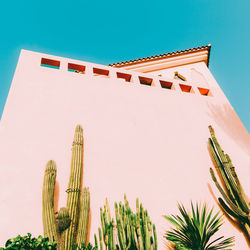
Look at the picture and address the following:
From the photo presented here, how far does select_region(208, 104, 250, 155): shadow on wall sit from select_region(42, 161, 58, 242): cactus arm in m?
4.73

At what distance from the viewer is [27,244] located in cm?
199

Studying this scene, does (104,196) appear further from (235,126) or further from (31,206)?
(235,126)

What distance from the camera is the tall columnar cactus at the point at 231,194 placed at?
404 centimetres

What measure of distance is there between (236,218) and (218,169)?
3.57ft

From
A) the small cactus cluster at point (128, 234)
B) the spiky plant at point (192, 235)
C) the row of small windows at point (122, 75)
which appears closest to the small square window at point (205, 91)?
the row of small windows at point (122, 75)

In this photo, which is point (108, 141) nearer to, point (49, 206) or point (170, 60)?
point (49, 206)

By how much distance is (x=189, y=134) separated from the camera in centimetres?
550

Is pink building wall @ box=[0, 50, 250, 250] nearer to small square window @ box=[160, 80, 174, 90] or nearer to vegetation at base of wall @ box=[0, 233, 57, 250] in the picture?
small square window @ box=[160, 80, 174, 90]

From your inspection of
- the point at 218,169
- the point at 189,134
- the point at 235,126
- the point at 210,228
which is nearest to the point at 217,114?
the point at 235,126

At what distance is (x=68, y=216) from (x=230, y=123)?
5267 millimetres

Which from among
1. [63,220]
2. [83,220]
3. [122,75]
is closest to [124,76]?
[122,75]

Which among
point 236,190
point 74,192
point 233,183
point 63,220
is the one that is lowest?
point 63,220

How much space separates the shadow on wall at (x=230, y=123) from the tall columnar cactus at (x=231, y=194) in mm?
1397

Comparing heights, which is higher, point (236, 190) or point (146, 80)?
point (146, 80)
